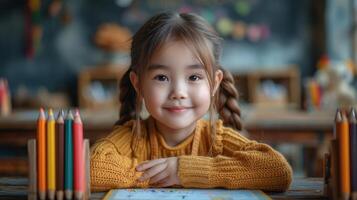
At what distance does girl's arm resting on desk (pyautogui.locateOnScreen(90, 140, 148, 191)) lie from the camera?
122 cm

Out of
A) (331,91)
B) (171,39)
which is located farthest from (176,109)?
(331,91)

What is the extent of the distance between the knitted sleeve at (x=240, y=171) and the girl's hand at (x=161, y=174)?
0.05 feet

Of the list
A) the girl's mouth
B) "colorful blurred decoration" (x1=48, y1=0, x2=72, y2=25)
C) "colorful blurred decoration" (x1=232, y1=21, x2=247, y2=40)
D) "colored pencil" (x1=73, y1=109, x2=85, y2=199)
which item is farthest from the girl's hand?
"colorful blurred decoration" (x1=48, y1=0, x2=72, y2=25)

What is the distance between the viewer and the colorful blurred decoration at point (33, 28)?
6.01 m

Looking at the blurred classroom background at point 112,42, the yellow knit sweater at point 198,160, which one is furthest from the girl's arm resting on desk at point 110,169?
the blurred classroom background at point 112,42

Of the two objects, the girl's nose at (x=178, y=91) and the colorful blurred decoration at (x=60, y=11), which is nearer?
the girl's nose at (x=178, y=91)

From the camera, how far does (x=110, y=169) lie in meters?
1.25

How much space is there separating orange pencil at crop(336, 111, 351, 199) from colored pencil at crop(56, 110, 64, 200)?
47cm

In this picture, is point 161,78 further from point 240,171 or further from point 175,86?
point 240,171

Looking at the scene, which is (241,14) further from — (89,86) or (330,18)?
(89,86)

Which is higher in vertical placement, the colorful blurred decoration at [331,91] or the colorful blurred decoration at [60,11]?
the colorful blurred decoration at [60,11]

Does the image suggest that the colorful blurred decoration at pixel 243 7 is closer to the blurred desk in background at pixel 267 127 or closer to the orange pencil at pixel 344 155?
the blurred desk in background at pixel 267 127

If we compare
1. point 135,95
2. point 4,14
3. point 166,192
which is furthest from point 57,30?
point 166,192

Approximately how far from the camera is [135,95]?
1487 mm
